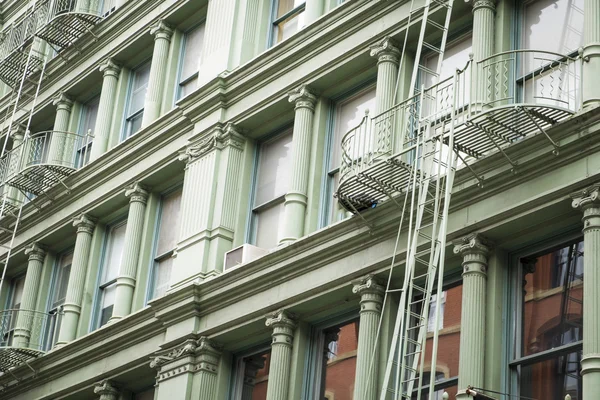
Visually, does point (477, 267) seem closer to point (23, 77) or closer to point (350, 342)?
point (350, 342)

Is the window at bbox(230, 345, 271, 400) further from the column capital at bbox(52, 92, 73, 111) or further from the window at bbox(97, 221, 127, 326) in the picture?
the column capital at bbox(52, 92, 73, 111)

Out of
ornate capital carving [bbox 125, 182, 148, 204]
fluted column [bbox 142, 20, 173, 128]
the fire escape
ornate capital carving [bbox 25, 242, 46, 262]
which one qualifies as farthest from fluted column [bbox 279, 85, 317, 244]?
ornate capital carving [bbox 25, 242, 46, 262]

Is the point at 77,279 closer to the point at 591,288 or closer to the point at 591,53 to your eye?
the point at 591,53

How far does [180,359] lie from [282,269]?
2.76 meters

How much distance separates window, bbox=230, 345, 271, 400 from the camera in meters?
22.4

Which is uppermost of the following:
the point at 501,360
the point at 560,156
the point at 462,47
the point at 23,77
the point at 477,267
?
the point at 23,77

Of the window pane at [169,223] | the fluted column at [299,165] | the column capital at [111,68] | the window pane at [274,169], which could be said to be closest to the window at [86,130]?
the column capital at [111,68]

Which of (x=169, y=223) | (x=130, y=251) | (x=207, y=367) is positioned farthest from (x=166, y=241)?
(x=207, y=367)

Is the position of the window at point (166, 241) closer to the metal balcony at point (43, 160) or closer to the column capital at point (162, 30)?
the metal balcony at point (43, 160)

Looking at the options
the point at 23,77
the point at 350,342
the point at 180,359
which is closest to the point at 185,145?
the point at 180,359

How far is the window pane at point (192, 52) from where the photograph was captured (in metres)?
28.3

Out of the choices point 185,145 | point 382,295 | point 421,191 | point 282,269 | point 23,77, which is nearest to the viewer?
point 421,191

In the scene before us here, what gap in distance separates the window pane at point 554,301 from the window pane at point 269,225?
651cm

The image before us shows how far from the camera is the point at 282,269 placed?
21.9 m
